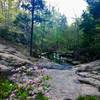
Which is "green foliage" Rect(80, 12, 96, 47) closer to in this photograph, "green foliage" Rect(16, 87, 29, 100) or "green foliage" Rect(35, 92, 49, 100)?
"green foliage" Rect(35, 92, 49, 100)

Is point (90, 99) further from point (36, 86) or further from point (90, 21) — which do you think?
point (90, 21)

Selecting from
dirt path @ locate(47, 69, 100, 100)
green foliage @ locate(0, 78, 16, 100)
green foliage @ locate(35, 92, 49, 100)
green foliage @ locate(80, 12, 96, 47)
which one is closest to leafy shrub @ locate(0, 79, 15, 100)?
green foliage @ locate(0, 78, 16, 100)

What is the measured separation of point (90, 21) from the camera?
110 ft

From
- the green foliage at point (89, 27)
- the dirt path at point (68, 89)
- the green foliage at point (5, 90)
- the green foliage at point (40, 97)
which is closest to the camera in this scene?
the green foliage at point (40, 97)

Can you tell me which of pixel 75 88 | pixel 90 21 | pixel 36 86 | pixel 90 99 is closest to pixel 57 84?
pixel 75 88

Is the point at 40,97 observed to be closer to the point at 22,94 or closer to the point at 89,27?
the point at 22,94

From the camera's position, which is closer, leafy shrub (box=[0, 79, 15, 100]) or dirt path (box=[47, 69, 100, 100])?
leafy shrub (box=[0, 79, 15, 100])

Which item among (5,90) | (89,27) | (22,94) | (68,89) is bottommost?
(68,89)

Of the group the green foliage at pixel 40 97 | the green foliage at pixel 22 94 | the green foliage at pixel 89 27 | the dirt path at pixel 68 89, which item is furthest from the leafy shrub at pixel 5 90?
the green foliage at pixel 89 27

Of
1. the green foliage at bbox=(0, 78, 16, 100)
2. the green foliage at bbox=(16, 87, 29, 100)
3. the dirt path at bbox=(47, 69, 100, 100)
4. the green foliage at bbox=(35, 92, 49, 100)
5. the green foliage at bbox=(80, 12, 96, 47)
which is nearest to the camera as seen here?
the green foliage at bbox=(16, 87, 29, 100)

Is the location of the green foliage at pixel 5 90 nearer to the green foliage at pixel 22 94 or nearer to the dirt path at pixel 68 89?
the green foliage at pixel 22 94

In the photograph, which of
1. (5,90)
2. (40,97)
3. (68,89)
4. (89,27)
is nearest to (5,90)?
(5,90)

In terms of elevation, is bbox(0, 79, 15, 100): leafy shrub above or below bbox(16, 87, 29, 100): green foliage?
below

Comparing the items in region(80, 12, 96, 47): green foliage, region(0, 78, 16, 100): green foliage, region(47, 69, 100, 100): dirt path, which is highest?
region(80, 12, 96, 47): green foliage
